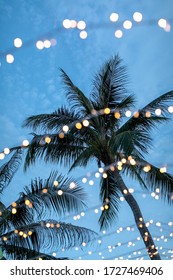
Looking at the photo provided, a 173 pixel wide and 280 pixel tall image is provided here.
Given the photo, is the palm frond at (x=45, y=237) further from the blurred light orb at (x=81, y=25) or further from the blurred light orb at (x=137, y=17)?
the blurred light orb at (x=137, y=17)

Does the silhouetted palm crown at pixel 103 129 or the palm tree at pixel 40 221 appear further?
the silhouetted palm crown at pixel 103 129

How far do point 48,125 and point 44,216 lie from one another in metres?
2.50

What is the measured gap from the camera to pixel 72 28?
4090 millimetres

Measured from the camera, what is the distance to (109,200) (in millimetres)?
8984

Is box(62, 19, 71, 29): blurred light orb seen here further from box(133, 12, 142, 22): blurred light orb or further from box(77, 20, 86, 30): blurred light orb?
box(133, 12, 142, 22): blurred light orb

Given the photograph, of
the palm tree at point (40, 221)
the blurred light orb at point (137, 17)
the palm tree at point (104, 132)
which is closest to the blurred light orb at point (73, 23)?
the blurred light orb at point (137, 17)

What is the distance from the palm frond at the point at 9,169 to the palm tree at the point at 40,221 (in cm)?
65

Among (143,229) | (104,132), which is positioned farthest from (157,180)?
(104,132)

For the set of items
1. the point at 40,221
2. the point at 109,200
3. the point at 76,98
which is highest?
the point at 76,98

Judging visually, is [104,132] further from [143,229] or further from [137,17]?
[137,17]

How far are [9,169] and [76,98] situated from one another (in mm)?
2521

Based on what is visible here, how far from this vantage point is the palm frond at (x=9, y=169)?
8070mm
